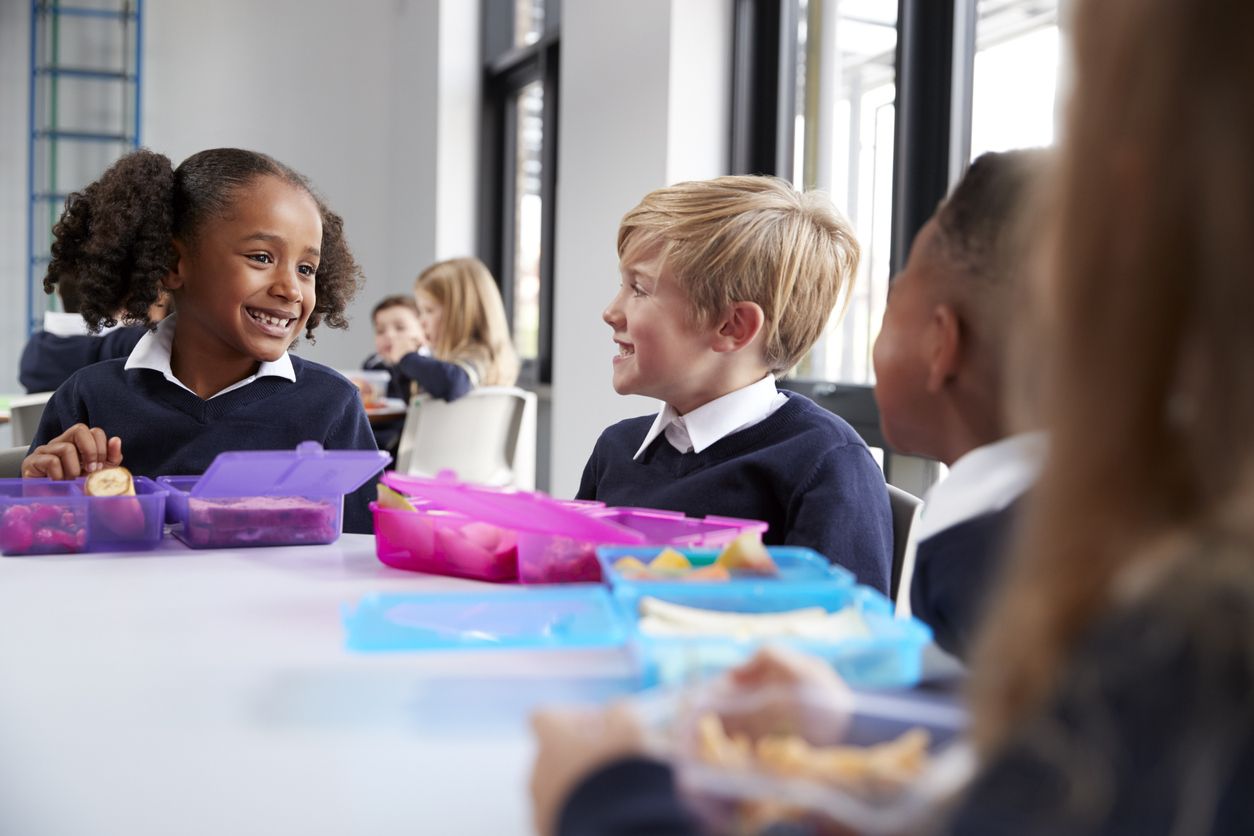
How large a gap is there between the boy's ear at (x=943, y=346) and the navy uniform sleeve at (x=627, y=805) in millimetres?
486

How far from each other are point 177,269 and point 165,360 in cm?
15

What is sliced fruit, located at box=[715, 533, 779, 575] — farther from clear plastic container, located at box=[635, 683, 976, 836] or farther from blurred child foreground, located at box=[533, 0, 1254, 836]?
blurred child foreground, located at box=[533, 0, 1254, 836]

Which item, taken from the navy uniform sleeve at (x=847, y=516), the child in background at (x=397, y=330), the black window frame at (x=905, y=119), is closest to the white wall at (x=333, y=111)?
the child in background at (x=397, y=330)

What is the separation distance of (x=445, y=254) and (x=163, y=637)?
5.07m

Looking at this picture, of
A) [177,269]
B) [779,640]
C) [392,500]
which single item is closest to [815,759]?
[779,640]

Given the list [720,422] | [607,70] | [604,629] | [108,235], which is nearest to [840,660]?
[604,629]

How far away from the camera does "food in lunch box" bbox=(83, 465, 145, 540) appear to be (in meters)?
1.18

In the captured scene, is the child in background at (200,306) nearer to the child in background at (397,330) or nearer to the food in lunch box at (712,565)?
the food in lunch box at (712,565)

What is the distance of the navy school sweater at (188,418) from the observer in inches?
60.9

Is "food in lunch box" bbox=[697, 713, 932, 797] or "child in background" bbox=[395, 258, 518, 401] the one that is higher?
"child in background" bbox=[395, 258, 518, 401]

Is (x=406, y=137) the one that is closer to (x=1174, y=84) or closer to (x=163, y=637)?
(x=163, y=637)

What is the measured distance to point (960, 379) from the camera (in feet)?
2.83

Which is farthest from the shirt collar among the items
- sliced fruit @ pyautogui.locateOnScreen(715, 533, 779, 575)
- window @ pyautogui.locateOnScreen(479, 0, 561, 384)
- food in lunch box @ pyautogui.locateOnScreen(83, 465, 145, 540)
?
window @ pyautogui.locateOnScreen(479, 0, 561, 384)

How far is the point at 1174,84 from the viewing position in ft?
1.25
